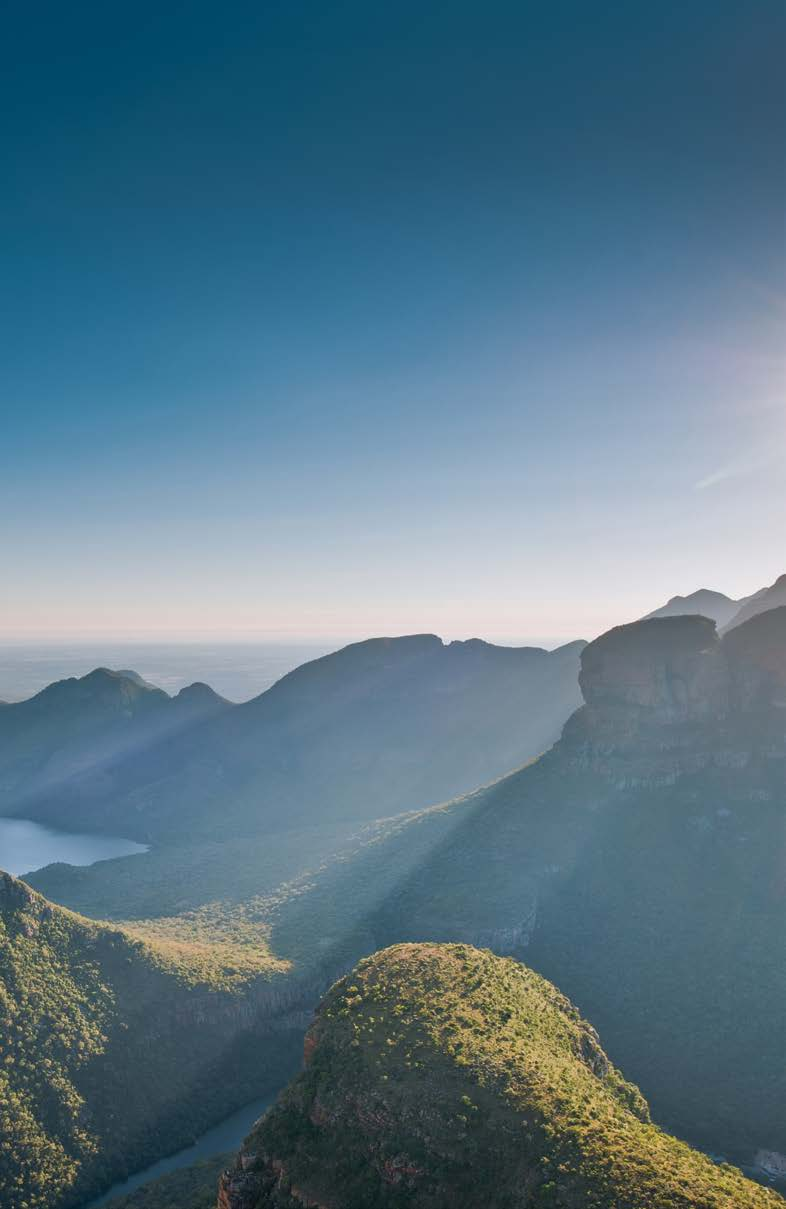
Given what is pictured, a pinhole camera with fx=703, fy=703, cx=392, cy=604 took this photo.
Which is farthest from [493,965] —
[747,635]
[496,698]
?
[496,698]

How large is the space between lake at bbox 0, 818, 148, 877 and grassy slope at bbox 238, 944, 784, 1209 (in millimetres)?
114087

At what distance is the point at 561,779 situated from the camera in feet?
294

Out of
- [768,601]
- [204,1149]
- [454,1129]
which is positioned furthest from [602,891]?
[768,601]

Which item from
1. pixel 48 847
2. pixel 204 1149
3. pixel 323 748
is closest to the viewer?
pixel 204 1149

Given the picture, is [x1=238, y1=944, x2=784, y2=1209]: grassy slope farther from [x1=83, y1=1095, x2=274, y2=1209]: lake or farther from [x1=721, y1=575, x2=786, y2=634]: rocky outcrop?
[x1=721, y1=575, x2=786, y2=634]: rocky outcrop

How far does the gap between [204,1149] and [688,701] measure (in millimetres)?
66434

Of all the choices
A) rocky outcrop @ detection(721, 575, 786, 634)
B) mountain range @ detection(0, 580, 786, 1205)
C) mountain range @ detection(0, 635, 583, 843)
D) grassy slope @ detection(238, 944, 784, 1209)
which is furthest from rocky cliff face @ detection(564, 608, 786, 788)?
mountain range @ detection(0, 635, 583, 843)

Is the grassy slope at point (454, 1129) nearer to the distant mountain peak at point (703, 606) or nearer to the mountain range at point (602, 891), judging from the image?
the mountain range at point (602, 891)

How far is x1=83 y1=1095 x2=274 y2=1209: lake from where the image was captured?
5022cm

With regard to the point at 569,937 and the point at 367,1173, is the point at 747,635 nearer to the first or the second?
the point at 569,937

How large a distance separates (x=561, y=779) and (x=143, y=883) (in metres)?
66.3

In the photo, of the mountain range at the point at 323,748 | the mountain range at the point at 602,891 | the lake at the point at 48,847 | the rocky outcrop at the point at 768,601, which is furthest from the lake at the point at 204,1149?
the rocky outcrop at the point at 768,601

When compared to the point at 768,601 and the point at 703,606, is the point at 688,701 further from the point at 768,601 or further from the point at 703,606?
the point at 703,606

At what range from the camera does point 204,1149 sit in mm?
54688
